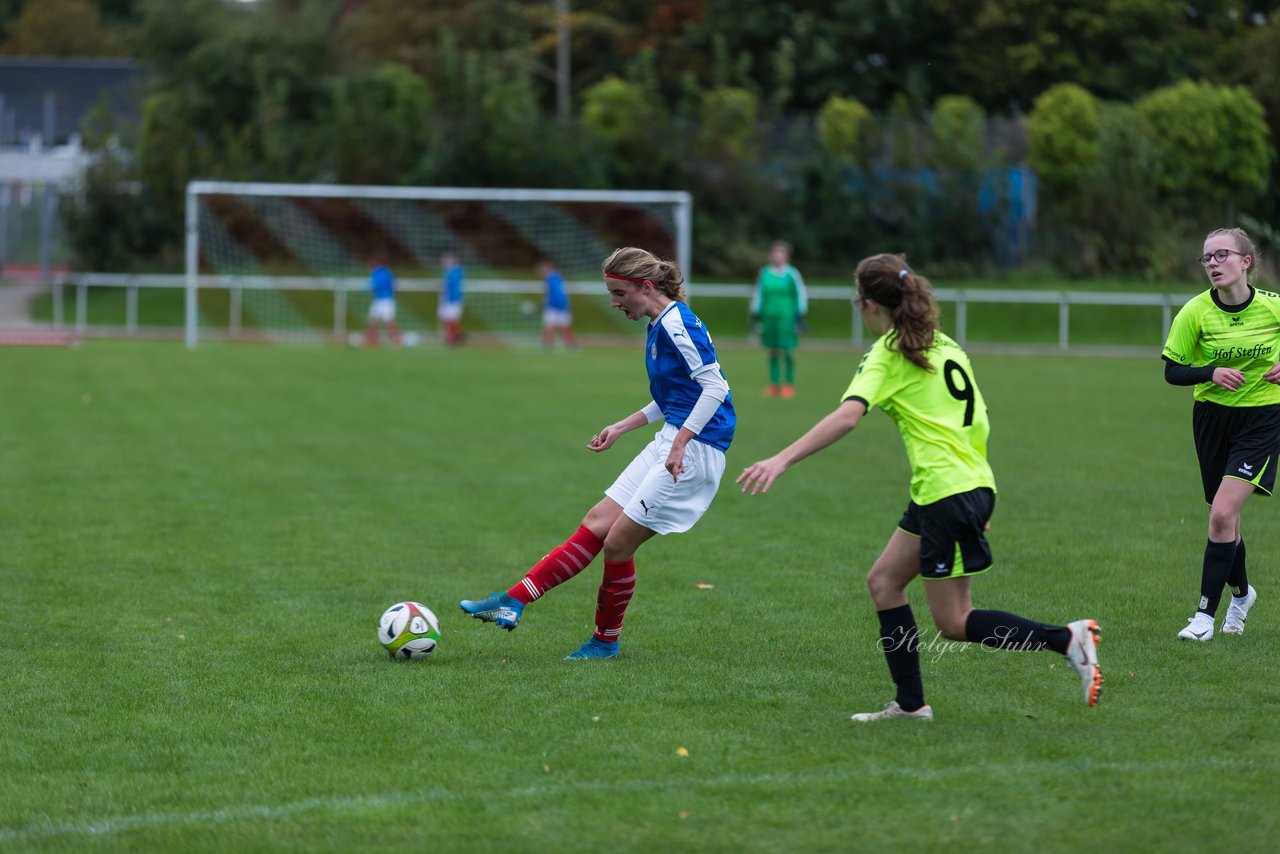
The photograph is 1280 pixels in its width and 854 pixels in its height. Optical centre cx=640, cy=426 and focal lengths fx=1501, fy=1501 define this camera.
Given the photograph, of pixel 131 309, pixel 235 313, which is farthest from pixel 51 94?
pixel 235 313

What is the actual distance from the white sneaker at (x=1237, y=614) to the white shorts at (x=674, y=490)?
253 cm

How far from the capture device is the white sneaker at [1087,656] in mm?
5234

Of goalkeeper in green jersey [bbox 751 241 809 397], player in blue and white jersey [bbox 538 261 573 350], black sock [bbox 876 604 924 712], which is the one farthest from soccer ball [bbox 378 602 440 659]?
player in blue and white jersey [bbox 538 261 573 350]

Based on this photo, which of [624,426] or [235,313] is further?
[235,313]

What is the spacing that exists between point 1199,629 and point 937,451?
2.30 metres

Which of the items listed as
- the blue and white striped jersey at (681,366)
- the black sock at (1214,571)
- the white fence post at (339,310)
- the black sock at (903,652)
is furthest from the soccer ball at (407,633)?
the white fence post at (339,310)

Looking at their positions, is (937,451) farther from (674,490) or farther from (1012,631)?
(674,490)

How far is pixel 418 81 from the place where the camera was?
3972 centimetres

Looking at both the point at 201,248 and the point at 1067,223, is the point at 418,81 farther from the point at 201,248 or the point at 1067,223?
the point at 1067,223

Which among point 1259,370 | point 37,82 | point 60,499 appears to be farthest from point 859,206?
point 37,82

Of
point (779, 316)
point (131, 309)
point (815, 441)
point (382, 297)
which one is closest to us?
point (815, 441)

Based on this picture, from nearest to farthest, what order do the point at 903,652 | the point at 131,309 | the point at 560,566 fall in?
the point at 903,652 < the point at 560,566 < the point at 131,309

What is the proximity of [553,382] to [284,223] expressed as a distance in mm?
13359

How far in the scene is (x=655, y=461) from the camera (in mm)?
6484
